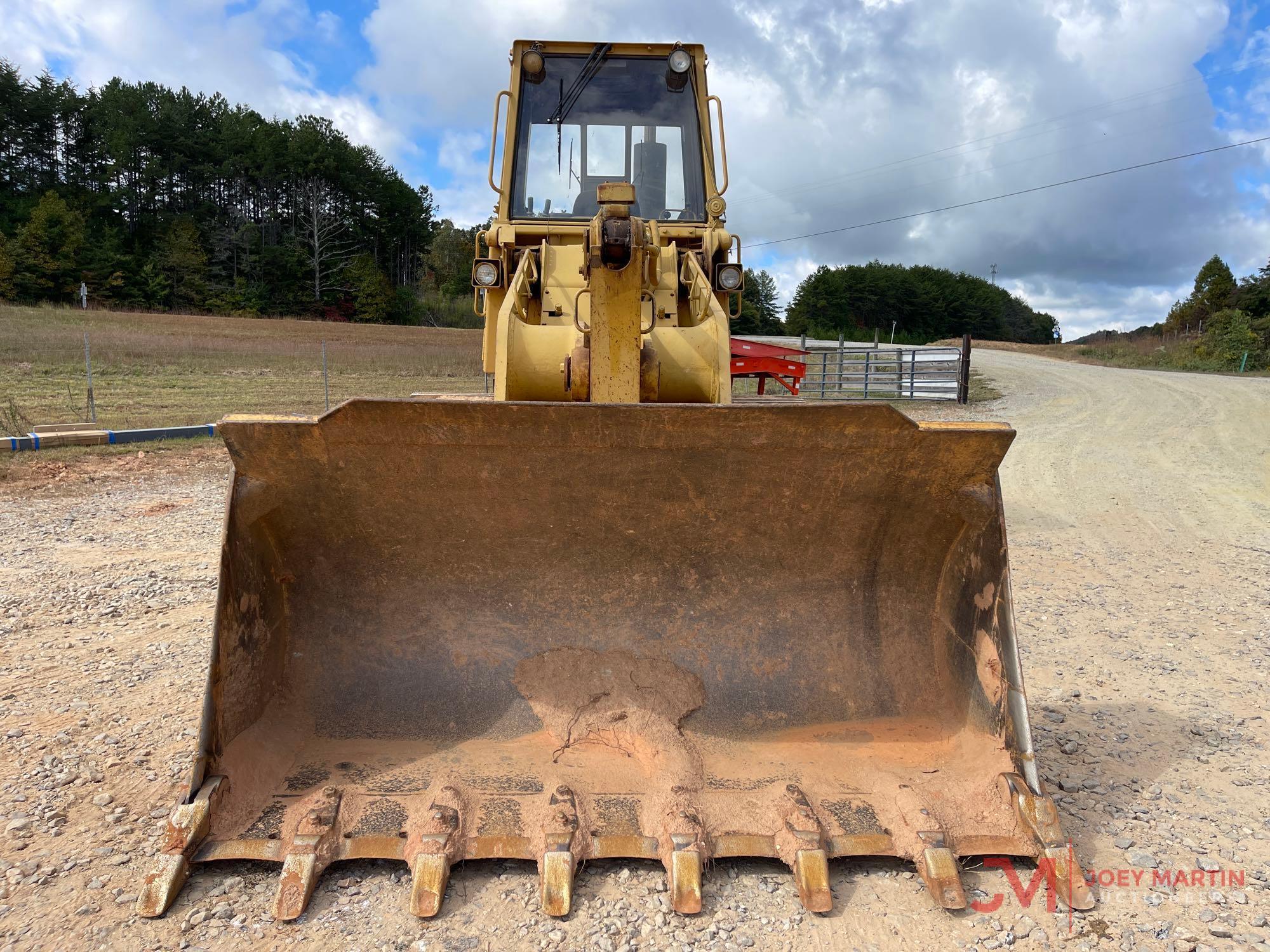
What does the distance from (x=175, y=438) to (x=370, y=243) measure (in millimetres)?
60472

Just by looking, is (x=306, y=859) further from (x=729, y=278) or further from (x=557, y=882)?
(x=729, y=278)

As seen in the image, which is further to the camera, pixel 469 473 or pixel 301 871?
pixel 469 473

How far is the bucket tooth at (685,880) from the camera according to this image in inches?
93.7

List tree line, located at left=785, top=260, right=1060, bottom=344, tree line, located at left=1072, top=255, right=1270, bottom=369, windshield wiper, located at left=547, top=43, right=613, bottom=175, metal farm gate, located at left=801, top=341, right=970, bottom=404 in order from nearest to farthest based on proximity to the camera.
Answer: windshield wiper, located at left=547, top=43, right=613, bottom=175
metal farm gate, located at left=801, top=341, right=970, bottom=404
tree line, located at left=1072, top=255, right=1270, bottom=369
tree line, located at left=785, top=260, right=1060, bottom=344

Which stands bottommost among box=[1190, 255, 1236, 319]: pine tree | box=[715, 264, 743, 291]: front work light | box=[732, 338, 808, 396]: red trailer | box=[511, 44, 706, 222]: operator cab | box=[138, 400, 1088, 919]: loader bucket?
box=[138, 400, 1088, 919]: loader bucket

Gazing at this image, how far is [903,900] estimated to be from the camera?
2449 millimetres

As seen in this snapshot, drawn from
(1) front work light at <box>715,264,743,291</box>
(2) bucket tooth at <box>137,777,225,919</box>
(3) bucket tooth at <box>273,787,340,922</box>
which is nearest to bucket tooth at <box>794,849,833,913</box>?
(3) bucket tooth at <box>273,787,340,922</box>

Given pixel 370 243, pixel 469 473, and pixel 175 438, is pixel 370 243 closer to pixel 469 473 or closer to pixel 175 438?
pixel 175 438

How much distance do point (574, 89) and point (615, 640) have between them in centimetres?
352

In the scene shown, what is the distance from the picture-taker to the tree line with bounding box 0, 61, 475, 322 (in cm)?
5019

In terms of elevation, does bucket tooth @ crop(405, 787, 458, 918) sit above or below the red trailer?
below

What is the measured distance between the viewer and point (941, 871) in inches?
96.1

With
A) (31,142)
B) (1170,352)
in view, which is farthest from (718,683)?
(31,142)

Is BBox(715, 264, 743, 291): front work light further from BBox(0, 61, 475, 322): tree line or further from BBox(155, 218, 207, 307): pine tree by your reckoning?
BBox(155, 218, 207, 307): pine tree
